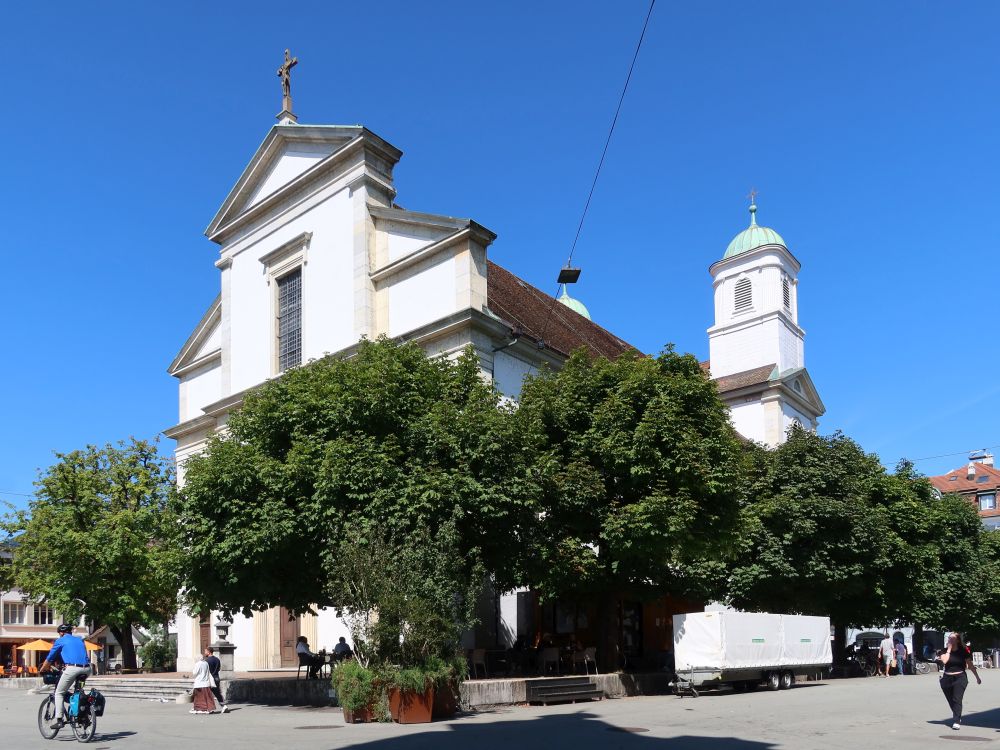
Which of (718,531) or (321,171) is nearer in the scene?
(718,531)

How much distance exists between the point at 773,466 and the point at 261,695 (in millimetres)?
19573

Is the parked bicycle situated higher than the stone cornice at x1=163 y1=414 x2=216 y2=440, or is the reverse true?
the stone cornice at x1=163 y1=414 x2=216 y2=440

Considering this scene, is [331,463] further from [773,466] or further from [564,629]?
[773,466]

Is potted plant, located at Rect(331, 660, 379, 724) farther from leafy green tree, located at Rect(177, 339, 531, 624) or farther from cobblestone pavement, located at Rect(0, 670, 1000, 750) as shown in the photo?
leafy green tree, located at Rect(177, 339, 531, 624)

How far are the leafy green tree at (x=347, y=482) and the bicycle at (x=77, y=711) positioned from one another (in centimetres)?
502

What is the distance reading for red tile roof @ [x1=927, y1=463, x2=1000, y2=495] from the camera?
81000mm

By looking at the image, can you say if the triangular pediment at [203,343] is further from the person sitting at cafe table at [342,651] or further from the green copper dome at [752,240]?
the green copper dome at [752,240]

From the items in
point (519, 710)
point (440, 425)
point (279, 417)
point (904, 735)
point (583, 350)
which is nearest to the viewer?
point (904, 735)

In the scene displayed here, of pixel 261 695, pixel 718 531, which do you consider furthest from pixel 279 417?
pixel 718 531

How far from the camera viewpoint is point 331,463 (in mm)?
19594

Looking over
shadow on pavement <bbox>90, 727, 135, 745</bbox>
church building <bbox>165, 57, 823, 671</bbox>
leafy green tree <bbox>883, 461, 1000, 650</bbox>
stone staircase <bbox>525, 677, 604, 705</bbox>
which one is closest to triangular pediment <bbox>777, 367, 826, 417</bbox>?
leafy green tree <bbox>883, 461, 1000, 650</bbox>

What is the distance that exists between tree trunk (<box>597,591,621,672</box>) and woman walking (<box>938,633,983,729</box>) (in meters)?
10.0

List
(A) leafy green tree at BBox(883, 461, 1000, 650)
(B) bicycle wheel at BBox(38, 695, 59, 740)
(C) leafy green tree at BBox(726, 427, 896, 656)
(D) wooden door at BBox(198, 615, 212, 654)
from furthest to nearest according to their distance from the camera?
(A) leafy green tree at BBox(883, 461, 1000, 650) → (D) wooden door at BBox(198, 615, 212, 654) → (C) leafy green tree at BBox(726, 427, 896, 656) → (B) bicycle wheel at BBox(38, 695, 59, 740)

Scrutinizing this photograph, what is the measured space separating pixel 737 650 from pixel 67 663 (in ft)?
51.5
